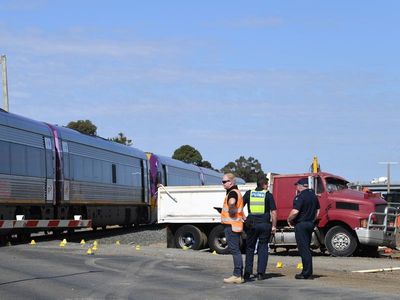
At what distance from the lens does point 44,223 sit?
20.1 metres

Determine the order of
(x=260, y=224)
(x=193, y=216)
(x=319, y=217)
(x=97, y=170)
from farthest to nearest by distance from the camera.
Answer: (x=97, y=170) → (x=193, y=216) → (x=319, y=217) → (x=260, y=224)

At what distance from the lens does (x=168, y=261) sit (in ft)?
48.8

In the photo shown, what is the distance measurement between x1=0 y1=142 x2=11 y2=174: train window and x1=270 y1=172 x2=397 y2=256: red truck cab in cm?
743

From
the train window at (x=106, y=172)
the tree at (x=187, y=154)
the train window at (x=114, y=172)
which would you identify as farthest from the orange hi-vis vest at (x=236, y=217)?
A: the tree at (x=187, y=154)

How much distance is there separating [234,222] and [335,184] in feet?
24.7

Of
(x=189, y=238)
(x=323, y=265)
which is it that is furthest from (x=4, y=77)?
(x=323, y=265)

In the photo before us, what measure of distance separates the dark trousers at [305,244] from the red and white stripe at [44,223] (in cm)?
923

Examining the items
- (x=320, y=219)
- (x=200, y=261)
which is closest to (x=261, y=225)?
(x=200, y=261)

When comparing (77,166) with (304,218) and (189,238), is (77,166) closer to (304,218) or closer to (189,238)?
(189,238)

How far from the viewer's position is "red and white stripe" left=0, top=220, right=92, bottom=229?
715 inches

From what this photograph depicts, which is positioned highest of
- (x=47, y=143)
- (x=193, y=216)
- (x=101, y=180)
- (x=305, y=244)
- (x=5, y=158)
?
(x=47, y=143)

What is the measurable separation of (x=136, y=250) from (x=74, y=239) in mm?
7129

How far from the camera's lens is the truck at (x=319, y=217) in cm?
1698

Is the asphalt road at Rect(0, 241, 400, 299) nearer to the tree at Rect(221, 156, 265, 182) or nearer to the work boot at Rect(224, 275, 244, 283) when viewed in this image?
the work boot at Rect(224, 275, 244, 283)
